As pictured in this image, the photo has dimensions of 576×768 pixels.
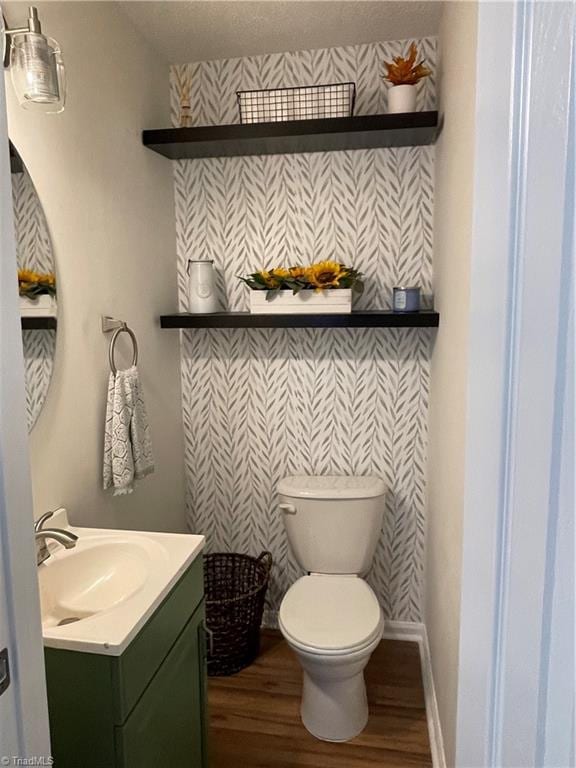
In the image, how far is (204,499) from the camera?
104 inches

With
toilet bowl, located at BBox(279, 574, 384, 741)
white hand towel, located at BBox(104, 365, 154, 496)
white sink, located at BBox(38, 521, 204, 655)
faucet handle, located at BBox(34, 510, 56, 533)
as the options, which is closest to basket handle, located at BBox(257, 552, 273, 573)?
toilet bowl, located at BBox(279, 574, 384, 741)

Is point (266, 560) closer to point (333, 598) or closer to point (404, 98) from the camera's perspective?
point (333, 598)

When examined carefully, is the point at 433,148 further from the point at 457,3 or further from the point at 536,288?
the point at 536,288

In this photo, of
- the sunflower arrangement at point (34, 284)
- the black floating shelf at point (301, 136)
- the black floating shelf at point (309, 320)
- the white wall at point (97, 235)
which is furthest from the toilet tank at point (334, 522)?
the black floating shelf at point (301, 136)

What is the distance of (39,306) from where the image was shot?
5.03 ft

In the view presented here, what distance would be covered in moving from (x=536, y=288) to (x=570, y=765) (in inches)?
17.3

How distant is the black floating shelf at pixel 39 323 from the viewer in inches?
58.4

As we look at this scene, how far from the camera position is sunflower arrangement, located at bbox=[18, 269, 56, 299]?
1.49 metres

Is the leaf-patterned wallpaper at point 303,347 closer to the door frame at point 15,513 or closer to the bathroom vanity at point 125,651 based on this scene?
the bathroom vanity at point 125,651

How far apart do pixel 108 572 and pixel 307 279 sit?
1.23 metres

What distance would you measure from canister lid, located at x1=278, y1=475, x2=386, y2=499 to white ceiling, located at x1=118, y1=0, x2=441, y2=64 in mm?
1725

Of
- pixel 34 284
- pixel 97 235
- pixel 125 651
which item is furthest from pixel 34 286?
pixel 125 651

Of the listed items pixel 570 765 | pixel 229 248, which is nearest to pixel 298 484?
pixel 229 248

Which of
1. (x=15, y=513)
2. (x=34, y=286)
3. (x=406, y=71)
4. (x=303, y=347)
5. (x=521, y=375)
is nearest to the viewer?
(x=521, y=375)
